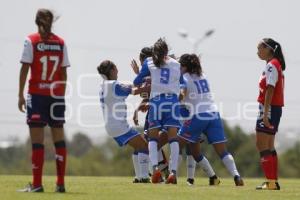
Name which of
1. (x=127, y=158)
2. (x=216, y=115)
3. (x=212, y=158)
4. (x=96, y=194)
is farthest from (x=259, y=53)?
(x=127, y=158)

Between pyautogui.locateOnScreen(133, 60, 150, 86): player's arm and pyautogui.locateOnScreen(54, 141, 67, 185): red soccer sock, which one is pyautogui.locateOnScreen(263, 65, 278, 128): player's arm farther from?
pyautogui.locateOnScreen(54, 141, 67, 185): red soccer sock

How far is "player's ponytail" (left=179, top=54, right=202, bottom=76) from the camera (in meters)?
18.9

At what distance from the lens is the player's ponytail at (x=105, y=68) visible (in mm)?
18797

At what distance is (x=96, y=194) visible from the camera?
621 inches

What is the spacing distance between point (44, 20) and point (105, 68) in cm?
333

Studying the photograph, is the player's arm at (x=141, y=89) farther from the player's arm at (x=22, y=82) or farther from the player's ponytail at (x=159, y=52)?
the player's arm at (x=22, y=82)

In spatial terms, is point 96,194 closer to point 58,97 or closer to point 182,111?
point 58,97

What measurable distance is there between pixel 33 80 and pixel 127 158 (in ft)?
250

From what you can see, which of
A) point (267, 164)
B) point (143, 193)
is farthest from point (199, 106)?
point (143, 193)

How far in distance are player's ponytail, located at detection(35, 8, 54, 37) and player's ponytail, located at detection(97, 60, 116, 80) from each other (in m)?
3.25

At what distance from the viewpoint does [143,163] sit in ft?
64.2

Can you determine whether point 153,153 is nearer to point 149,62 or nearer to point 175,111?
point 175,111

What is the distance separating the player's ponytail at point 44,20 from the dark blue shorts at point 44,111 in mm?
916

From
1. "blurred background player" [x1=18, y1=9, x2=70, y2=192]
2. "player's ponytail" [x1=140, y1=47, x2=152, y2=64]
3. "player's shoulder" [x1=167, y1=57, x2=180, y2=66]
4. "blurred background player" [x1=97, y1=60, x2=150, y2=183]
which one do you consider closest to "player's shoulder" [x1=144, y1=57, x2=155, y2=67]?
"player's shoulder" [x1=167, y1=57, x2=180, y2=66]
